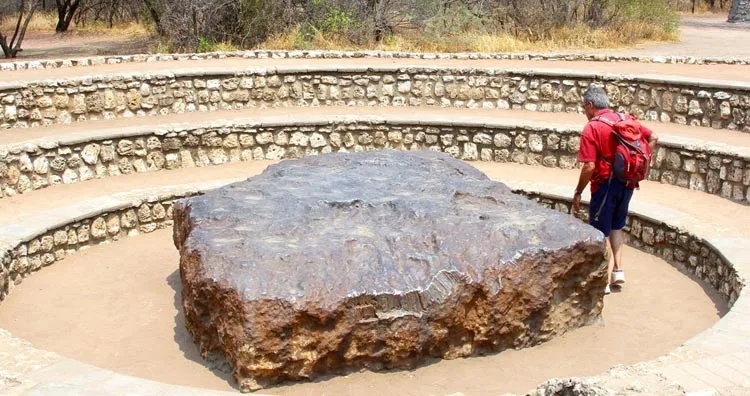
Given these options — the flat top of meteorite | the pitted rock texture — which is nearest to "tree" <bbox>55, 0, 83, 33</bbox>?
the flat top of meteorite

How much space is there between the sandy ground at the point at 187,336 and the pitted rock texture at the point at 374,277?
0.14 metres

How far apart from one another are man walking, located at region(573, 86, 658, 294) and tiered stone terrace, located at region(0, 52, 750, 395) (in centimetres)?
90

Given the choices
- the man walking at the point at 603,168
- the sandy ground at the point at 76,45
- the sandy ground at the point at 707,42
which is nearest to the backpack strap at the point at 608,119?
the man walking at the point at 603,168

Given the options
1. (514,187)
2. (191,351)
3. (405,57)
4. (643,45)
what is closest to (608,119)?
(514,187)

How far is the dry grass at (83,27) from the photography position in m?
26.0

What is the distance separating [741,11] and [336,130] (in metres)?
21.6

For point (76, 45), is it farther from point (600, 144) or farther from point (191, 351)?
point (600, 144)

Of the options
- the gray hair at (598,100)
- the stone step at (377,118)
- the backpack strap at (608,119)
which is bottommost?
the stone step at (377,118)

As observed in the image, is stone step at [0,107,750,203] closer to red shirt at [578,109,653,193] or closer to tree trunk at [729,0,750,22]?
red shirt at [578,109,653,193]

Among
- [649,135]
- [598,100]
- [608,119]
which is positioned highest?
[598,100]

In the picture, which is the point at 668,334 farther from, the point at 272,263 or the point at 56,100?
the point at 56,100

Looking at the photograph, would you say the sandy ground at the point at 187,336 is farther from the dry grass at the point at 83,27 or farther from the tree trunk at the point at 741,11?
the tree trunk at the point at 741,11

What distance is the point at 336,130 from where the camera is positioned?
35.4ft

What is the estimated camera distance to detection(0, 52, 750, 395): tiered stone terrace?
8.02 m
